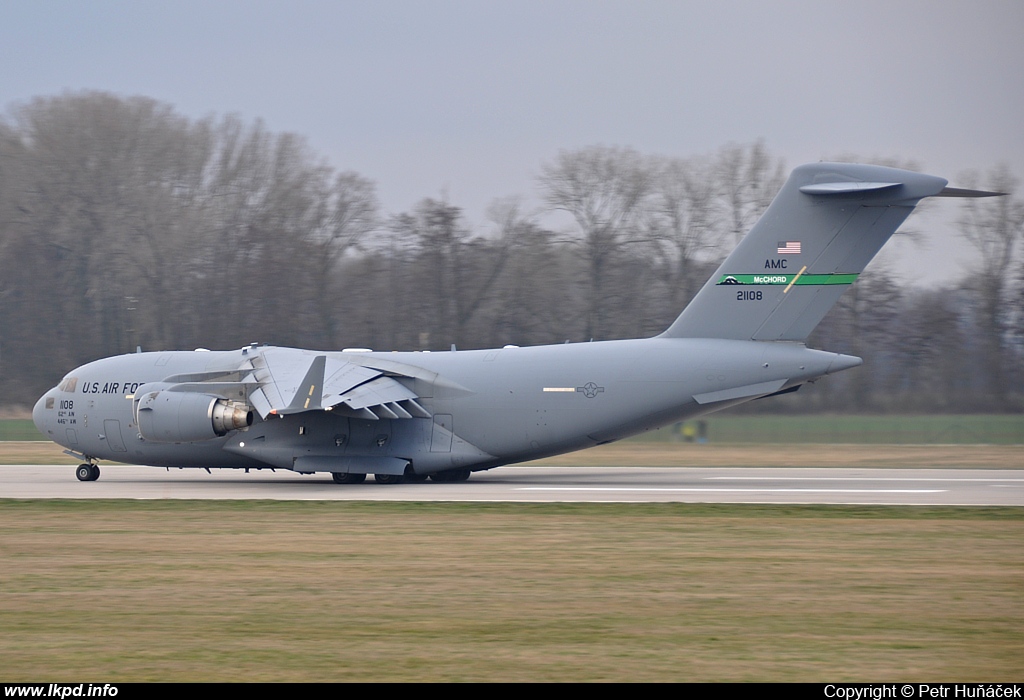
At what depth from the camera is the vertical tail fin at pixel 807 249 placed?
65.5 feet

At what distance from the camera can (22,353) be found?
4575 cm

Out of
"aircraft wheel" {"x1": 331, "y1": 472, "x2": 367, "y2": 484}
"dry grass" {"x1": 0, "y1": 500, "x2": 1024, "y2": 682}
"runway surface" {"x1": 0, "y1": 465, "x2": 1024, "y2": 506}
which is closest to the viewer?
"dry grass" {"x1": 0, "y1": 500, "x2": 1024, "y2": 682}

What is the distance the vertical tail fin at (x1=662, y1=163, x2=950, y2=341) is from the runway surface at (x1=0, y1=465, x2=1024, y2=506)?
3.07 metres

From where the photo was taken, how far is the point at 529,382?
21469 mm

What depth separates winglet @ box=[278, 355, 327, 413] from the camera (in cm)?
2028

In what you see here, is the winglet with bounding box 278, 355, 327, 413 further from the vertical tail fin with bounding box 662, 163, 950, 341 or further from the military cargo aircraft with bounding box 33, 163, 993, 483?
the vertical tail fin with bounding box 662, 163, 950, 341

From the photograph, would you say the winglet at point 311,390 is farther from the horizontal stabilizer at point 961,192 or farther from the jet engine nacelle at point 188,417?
the horizontal stabilizer at point 961,192

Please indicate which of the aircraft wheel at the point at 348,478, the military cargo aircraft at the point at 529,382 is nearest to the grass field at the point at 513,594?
the military cargo aircraft at the point at 529,382

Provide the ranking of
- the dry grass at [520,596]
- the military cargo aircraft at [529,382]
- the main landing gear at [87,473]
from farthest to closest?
1. the main landing gear at [87,473]
2. the military cargo aircraft at [529,382]
3. the dry grass at [520,596]

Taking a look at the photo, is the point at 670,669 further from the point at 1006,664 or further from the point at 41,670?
the point at 41,670

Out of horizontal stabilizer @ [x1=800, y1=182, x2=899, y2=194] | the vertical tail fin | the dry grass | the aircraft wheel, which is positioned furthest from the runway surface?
horizontal stabilizer @ [x1=800, y1=182, x2=899, y2=194]

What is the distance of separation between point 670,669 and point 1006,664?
7.22ft

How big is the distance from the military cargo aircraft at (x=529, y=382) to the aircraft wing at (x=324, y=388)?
3cm
